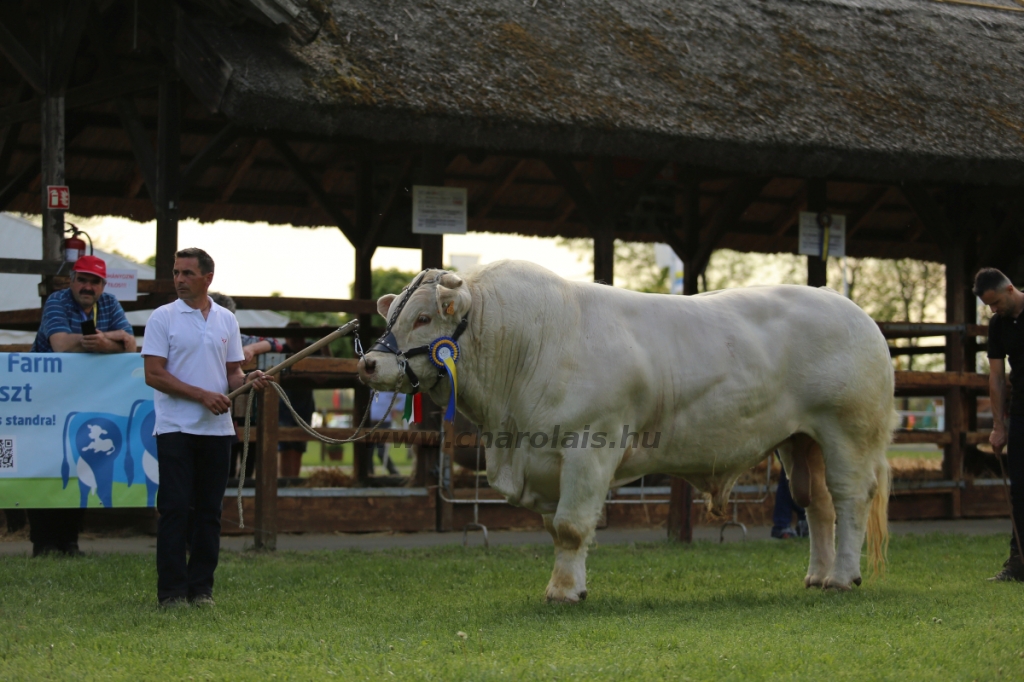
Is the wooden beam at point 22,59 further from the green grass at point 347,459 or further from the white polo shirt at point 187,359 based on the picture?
the green grass at point 347,459

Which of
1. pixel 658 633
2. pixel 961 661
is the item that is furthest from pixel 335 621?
pixel 961 661

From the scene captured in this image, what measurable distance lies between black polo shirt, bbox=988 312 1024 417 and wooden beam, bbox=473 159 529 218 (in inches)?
287

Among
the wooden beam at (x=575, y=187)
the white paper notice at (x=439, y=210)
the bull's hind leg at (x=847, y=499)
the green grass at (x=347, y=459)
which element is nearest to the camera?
the bull's hind leg at (x=847, y=499)

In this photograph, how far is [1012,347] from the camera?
26.3 feet

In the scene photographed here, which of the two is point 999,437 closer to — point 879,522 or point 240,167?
point 879,522

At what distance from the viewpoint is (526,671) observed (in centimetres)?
489

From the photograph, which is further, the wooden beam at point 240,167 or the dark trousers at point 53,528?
the wooden beam at point 240,167

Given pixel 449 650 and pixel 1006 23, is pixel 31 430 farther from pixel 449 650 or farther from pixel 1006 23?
pixel 1006 23

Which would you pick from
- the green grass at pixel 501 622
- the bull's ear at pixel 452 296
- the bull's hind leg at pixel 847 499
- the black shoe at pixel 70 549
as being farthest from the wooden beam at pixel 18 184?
the bull's hind leg at pixel 847 499

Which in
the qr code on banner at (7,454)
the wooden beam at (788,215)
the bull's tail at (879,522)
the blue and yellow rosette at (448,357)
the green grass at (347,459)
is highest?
the wooden beam at (788,215)

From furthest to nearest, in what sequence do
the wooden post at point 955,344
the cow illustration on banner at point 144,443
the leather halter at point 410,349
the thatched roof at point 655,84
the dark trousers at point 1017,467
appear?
1. the wooden post at point 955,344
2. the thatched roof at point 655,84
3. the cow illustration on banner at point 144,443
4. the dark trousers at point 1017,467
5. the leather halter at point 410,349

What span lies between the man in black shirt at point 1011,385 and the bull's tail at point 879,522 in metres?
0.85

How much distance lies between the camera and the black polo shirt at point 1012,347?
26.0 feet

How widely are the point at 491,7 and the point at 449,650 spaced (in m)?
7.96
